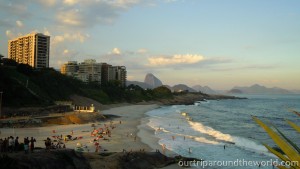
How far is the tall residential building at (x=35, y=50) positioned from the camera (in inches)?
4825

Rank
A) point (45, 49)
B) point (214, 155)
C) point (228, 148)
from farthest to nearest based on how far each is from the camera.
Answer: point (45, 49), point (228, 148), point (214, 155)

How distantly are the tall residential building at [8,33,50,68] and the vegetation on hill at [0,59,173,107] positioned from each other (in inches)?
1168

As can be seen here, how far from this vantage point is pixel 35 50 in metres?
122

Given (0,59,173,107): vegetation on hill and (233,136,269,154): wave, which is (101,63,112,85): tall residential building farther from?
(233,136,269,154): wave

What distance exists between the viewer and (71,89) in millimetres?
83812

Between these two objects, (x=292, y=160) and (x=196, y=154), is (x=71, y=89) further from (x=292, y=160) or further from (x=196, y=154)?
(x=292, y=160)

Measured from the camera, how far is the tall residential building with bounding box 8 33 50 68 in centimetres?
12256

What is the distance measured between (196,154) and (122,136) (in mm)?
11771

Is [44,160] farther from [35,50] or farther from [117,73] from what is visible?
[117,73]

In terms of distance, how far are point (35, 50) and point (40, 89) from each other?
62183mm

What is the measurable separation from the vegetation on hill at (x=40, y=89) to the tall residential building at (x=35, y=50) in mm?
29674

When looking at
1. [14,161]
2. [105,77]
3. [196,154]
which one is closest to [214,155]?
[196,154]

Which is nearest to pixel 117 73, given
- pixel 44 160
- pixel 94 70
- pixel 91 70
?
pixel 94 70

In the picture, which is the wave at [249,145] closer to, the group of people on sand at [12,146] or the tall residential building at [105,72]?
the group of people on sand at [12,146]
